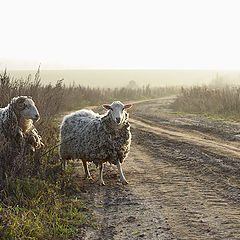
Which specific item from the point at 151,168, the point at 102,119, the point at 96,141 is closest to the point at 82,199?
the point at 96,141

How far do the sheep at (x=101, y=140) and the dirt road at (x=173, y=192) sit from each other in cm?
52

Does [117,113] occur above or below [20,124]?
above

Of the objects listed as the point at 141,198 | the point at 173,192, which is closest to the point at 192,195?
the point at 173,192

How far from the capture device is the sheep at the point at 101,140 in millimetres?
7203

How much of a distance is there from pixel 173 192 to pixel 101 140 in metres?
1.88

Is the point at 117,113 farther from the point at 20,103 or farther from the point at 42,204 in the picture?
the point at 42,204

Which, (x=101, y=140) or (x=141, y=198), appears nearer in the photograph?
(x=141, y=198)

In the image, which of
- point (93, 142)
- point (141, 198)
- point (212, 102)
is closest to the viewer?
point (141, 198)

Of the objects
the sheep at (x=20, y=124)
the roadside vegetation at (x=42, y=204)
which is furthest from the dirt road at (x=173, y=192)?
the sheep at (x=20, y=124)

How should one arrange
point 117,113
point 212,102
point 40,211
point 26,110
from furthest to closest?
point 212,102 → point 117,113 → point 26,110 → point 40,211

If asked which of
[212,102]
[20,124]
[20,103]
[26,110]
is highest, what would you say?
[20,103]

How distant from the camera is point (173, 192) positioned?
252 inches

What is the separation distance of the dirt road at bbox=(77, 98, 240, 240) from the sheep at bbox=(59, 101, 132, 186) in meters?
0.52

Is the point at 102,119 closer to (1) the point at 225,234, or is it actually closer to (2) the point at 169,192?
(2) the point at 169,192
